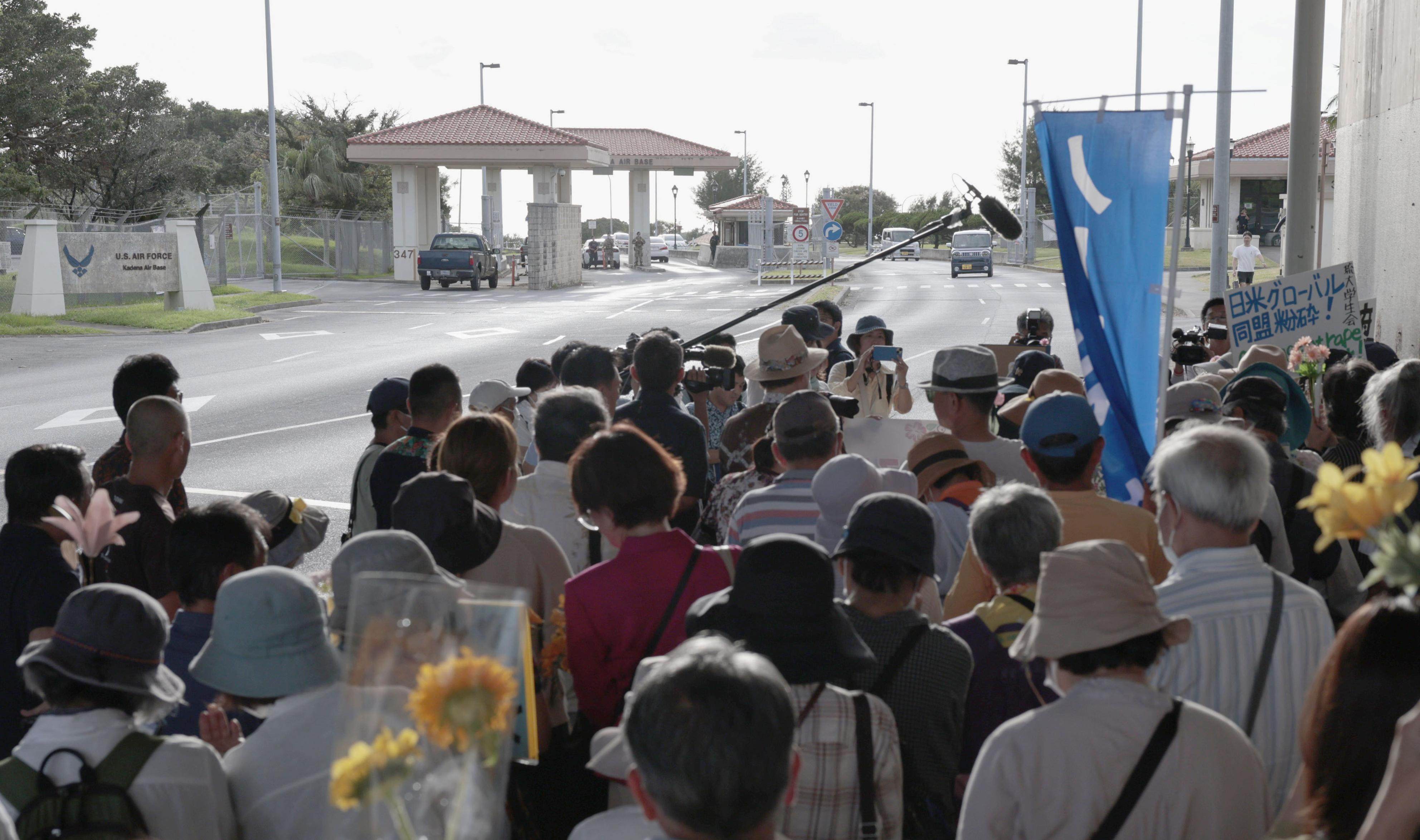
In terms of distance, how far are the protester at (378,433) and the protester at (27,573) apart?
1.68 metres

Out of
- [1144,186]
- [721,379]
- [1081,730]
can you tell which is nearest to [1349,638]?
[1081,730]

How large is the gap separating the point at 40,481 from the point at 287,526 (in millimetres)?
979

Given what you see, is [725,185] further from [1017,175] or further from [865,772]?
[865,772]


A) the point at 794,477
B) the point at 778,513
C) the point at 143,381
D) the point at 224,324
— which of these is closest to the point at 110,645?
the point at 778,513

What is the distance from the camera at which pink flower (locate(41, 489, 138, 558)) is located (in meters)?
3.72

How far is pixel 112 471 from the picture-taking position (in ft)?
17.9

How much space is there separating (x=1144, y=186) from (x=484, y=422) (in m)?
3.17

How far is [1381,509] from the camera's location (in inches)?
72.6

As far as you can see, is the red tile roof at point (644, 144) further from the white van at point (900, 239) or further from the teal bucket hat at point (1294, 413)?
the teal bucket hat at point (1294, 413)

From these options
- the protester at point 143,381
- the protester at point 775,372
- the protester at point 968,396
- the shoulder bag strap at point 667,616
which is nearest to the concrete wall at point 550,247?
the protester at point 775,372

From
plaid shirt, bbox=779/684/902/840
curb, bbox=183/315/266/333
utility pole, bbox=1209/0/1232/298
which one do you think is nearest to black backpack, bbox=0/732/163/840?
plaid shirt, bbox=779/684/902/840

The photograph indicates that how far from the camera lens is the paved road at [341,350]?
43.3 feet

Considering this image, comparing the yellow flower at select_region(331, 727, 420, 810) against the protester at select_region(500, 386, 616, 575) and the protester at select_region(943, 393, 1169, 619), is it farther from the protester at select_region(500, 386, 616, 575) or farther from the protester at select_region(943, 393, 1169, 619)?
the protester at select_region(500, 386, 616, 575)

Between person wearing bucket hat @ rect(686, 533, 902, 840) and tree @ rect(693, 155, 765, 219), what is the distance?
3895 inches
